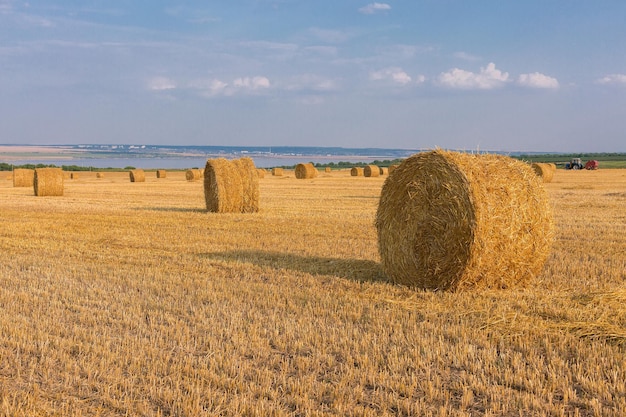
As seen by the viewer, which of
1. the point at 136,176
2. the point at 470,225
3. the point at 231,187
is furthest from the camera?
the point at 136,176

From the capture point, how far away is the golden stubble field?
4547mm

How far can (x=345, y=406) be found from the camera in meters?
4.39

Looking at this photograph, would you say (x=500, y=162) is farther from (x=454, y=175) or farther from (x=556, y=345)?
(x=556, y=345)

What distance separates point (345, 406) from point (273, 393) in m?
0.57

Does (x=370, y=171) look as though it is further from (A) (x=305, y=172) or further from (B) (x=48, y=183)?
(B) (x=48, y=183)

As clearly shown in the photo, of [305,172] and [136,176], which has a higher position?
[305,172]

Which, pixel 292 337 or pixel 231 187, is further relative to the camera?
pixel 231 187

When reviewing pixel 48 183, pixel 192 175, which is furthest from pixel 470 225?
pixel 192 175

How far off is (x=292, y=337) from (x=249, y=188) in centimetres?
1390

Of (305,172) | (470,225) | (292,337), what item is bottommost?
(292,337)

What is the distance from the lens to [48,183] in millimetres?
27969

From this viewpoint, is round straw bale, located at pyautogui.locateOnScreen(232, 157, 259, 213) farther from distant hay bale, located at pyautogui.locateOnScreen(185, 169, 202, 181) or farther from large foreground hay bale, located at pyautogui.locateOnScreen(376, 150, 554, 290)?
distant hay bale, located at pyautogui.locateOnScreen(185, 169, 202, 181)

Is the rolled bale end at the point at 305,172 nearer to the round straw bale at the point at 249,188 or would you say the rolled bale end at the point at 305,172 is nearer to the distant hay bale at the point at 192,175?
the distant hay bale at the point at 192,175

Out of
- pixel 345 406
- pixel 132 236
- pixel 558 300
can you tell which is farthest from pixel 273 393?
pixel 132 236
